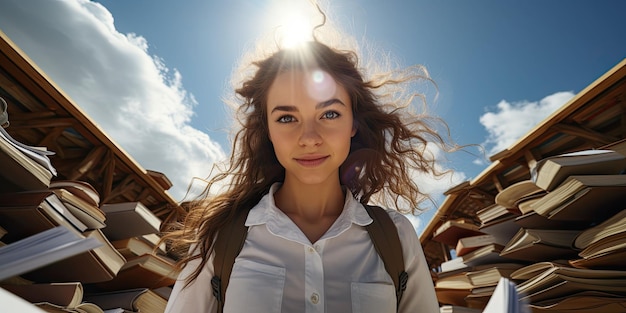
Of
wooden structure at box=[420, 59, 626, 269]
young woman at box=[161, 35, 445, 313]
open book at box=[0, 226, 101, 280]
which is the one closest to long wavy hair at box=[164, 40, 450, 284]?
young woman at box=[161, 35, 445, 313]

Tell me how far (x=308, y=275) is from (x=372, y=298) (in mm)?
220

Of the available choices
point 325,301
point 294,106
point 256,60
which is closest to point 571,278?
point 325,301

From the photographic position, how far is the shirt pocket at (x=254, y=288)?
1.19 meters

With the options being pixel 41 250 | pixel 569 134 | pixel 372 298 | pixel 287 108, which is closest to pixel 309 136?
pixel 287 108

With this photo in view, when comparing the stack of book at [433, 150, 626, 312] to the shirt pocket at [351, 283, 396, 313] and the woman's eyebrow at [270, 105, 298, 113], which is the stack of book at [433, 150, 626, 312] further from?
the woman's eyebrow at [270, 105, 298, 113]

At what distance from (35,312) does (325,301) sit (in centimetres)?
100

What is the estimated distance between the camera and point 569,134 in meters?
1.67

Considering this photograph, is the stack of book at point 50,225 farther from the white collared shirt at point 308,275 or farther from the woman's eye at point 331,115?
the woman's eye at point 331,115

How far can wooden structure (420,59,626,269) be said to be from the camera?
142cm

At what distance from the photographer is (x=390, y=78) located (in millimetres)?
1835

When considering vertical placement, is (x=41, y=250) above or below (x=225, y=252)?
below

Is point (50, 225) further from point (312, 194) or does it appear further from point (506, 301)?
point (506, 301)

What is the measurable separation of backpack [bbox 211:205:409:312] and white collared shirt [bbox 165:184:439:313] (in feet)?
0.08

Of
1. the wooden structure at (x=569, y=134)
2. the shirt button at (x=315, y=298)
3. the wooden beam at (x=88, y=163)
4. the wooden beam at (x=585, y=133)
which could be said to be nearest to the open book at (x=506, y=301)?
the shirt button at (x=315, y=298)
